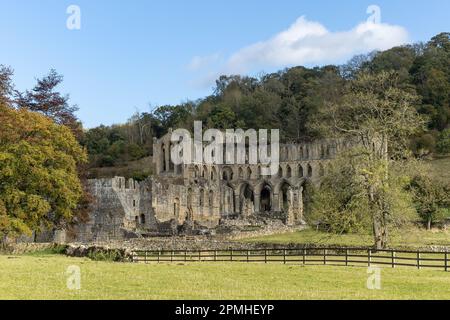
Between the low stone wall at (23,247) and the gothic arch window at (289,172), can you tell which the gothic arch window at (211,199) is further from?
the low stone wall at (23,247)

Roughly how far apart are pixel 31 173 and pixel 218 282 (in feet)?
71.2

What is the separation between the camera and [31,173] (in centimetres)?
4047

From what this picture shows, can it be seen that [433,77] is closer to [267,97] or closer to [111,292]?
[267,97]

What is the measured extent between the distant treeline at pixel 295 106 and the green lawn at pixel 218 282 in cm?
7368

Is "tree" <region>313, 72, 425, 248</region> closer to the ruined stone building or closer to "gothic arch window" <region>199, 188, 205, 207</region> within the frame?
the ruined stone building

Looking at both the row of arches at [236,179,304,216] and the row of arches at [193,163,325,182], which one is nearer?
the row of arches at [236,179,304,216]

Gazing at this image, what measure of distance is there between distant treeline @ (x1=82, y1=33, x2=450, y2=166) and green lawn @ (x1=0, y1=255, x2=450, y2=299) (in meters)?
73.7

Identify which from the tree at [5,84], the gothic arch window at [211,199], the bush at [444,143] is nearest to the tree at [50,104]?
the tree at [5,84]

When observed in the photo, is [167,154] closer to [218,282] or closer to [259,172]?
[259,172]

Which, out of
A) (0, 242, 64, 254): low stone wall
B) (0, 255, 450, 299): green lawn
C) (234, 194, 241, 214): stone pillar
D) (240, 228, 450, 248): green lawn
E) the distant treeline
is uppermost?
the distant treeline

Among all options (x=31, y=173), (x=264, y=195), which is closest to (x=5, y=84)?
(x=31, y=173)

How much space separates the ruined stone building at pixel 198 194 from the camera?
214ft

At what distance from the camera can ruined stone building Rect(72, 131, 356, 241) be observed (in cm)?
6538

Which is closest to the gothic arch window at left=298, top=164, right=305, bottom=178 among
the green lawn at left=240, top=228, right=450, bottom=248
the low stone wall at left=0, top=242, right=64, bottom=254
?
the green lawn at left=240, top=228, right=450, bottom=248
